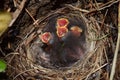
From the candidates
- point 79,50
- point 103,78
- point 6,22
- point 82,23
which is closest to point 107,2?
point 82,23

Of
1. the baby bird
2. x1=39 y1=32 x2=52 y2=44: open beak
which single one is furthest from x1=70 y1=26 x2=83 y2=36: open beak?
x1=39 y1=32 x2=52 y2=44: open beak

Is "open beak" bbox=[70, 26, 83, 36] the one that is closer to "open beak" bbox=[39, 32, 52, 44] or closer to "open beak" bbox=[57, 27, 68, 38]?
"open beak" bbox=[57, 27, 68, 38]

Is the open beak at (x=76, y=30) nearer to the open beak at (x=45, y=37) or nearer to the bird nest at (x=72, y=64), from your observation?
the bird nest at (x=72, y=64)

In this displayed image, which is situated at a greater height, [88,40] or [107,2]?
[107,2]

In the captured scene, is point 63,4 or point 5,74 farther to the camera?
point 63,4

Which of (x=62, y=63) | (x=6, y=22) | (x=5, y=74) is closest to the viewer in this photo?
(x=6, y=22)

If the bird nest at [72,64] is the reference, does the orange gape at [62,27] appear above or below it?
above

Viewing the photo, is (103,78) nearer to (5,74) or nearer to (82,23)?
(82,23)

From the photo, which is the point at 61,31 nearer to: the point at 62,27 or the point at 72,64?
the point at 62,27

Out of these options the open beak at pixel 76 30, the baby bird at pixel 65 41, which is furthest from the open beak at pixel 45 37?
the open beak at pixel 76 30
